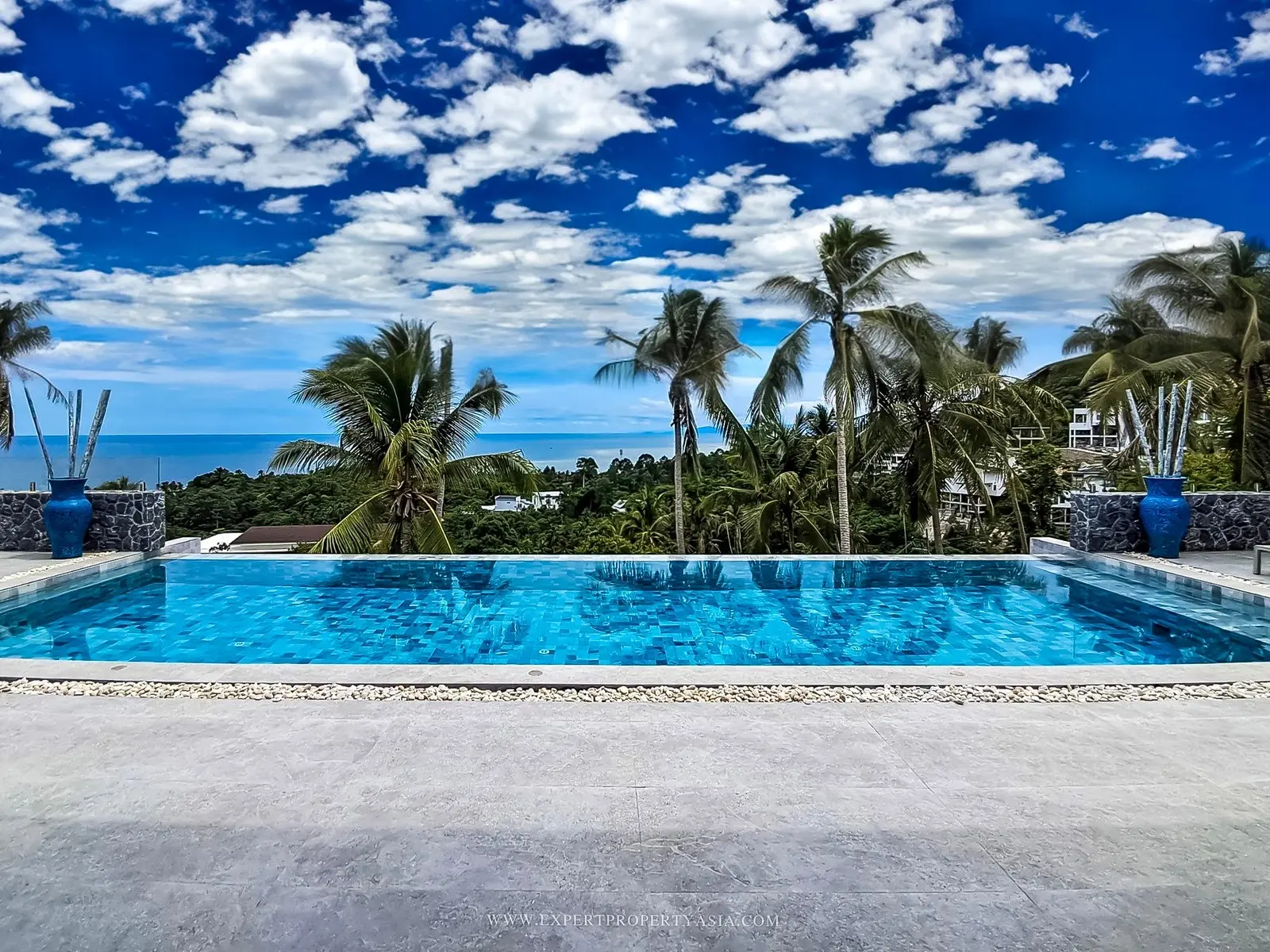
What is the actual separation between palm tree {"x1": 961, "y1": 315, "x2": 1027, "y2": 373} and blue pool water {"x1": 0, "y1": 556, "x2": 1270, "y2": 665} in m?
13.1

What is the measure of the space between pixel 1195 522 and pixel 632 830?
405 inches

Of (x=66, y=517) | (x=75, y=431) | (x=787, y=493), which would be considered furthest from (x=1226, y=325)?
(x=66, y=517)

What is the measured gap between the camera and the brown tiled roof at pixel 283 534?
84.0ft

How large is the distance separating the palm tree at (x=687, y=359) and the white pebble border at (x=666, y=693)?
28.6 feet

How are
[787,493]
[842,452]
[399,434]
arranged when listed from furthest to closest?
[787,493], [842,452], [399,434]

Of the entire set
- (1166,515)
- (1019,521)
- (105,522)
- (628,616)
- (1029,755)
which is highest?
(105,522)

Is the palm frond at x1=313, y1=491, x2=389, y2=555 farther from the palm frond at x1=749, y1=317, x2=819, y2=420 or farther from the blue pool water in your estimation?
the palm frond at x1=749, y1=317, x2=819, y2=420

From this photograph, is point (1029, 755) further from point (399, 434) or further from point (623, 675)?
point (399, 434)

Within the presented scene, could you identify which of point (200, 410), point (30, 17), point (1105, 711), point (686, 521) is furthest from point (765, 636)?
point (200, 410)

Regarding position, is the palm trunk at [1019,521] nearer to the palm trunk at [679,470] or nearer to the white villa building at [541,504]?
the palm trunk at [679,470]

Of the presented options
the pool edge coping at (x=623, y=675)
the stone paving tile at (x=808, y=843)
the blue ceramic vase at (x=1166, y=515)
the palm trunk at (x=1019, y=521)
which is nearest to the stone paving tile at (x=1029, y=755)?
the stone paving tile at (x=808, y=843)

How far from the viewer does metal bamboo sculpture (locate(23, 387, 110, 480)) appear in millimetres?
9336

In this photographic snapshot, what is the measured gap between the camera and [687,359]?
44.4ft

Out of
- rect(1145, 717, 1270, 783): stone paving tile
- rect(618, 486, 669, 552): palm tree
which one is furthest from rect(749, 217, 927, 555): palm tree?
rect(1145, 717, 1270, 783): stone paving tile
